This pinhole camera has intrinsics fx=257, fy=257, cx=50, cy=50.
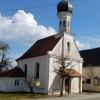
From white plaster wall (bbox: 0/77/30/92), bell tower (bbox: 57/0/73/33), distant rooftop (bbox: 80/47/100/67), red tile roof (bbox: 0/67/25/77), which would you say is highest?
bell tower (bbox: 57/0/73/33)

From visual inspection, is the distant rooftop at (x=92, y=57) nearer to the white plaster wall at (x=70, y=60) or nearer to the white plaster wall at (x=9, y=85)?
the white plaster wall at (x=70, y=60)

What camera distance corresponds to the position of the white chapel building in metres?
38.2

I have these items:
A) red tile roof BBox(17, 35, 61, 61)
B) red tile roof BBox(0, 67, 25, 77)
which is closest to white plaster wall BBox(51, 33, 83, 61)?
red tile roof BBox(17, 35, 61, 61)

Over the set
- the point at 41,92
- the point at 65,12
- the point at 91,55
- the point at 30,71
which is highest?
the point at 65,12

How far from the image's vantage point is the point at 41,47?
42.8 m

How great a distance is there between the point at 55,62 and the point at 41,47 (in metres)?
5.30

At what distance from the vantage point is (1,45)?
59.1 metres

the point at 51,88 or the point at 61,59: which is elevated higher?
the point at 61,59

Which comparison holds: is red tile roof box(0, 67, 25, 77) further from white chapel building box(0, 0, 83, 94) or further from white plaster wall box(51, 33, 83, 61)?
white plaster wall box(51, 33, 83, 61)

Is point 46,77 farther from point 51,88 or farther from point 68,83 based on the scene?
point 68,83

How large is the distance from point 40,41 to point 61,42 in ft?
22.6

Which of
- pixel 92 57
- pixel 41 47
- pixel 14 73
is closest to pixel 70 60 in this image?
pixel 41 47

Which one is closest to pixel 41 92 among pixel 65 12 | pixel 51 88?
pixel 51 88

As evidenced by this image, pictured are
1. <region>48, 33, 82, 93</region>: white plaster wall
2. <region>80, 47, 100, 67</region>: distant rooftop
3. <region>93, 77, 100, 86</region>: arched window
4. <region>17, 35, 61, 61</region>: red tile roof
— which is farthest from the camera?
<region>80, 47, 100, 67</region>: distant rooftop
